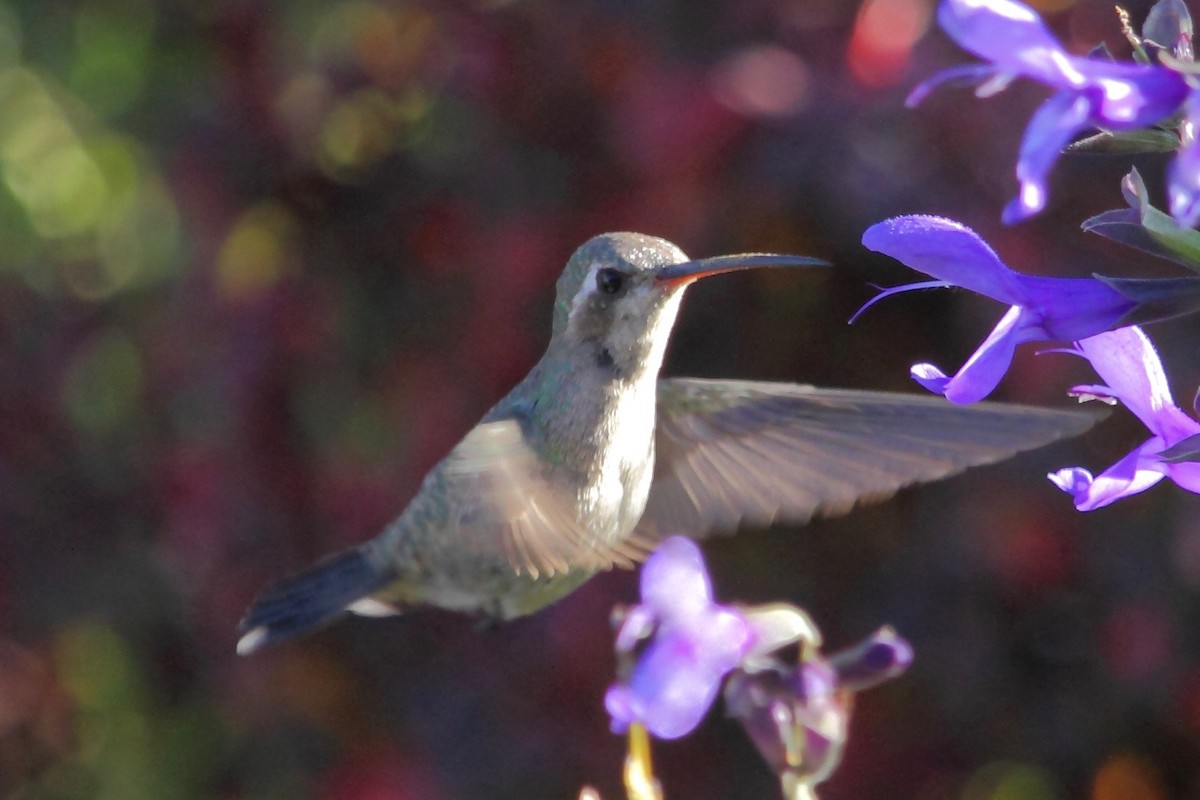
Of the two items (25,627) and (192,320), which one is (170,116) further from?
(25,627)

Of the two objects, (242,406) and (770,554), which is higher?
(242,406)

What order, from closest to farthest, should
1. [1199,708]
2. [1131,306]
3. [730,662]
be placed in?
[1131,306] < [730,662] < [1199,708]

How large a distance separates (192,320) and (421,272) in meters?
0.36

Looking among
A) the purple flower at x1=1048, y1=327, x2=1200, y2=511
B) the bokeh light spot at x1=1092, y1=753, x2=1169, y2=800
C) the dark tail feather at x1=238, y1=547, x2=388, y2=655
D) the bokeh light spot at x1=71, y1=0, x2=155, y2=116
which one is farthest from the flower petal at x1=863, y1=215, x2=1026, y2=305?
the bokeh light spot at x1=71, y1=0, x2=155, y2=116

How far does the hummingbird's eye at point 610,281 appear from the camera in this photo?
5.49 ft

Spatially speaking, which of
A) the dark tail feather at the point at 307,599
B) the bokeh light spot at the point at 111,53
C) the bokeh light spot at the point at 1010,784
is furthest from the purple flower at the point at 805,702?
the bokeh light spot at the point at 111,53

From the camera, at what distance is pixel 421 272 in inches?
95.3

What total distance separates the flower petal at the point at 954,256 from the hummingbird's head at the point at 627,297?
25.0 inches

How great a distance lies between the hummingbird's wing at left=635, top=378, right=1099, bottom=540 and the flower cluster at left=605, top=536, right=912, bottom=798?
8.9 inches

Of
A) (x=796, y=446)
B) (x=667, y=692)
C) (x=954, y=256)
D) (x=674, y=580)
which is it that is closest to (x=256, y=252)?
(x=796, y=446)

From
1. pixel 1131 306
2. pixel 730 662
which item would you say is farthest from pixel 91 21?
pixel 1131 306

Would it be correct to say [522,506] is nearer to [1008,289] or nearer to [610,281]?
[610,281]

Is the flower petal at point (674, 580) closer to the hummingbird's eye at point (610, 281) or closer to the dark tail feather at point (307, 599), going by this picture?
the hummingbird's eye at point (610, 281)

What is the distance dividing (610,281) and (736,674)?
1.55ft
